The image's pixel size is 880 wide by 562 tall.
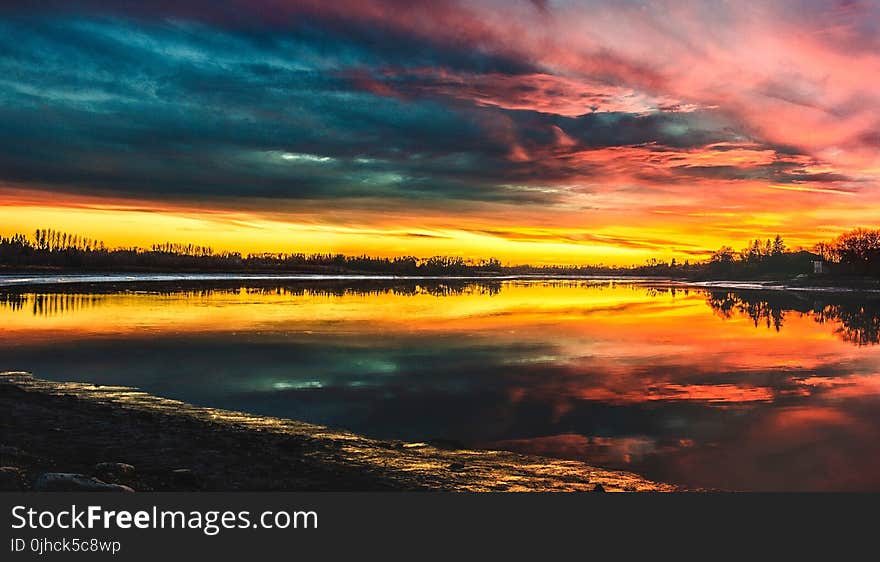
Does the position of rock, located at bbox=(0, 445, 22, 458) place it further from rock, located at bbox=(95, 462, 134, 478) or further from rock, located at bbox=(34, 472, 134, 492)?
rock, located at bbox=(34, 472, 134, 492)

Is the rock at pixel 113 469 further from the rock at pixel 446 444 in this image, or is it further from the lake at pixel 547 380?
the rock at pixel 446 444

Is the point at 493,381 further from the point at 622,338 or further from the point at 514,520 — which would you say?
the point at 622,338

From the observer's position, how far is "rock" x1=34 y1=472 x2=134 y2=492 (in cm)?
860

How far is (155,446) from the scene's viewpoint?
11.3 m

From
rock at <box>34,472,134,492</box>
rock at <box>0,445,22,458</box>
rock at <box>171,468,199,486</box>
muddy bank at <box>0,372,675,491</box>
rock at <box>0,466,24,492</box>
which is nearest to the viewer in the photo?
rock at <box>34,472,134,492</box>

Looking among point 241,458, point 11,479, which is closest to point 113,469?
point 11,479

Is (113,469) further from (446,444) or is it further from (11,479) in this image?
(446,444)

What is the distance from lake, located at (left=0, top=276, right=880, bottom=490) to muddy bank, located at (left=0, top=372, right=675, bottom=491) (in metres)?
0.96

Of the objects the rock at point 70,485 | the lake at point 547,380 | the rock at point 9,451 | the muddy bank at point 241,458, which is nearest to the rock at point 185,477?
the muddy bank at point 241,458

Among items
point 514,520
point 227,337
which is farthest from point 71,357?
point 514,520

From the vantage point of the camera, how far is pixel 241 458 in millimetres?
10742

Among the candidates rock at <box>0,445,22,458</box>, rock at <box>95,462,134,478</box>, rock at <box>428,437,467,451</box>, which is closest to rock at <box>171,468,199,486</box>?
rock at <box>95,462,134,478</box>

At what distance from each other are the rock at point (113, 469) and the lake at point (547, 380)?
15.5 ft

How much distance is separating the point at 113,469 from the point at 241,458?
1942 mm
